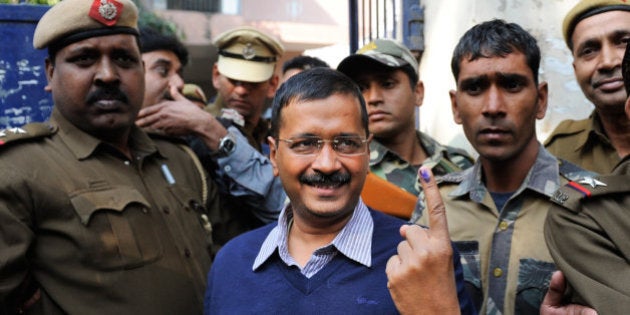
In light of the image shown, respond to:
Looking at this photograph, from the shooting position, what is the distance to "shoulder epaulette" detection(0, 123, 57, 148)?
89.2 inches

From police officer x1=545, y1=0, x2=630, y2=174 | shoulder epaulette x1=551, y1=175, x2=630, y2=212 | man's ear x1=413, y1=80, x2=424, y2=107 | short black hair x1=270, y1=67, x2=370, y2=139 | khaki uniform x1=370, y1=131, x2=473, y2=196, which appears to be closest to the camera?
shoulder epaulette x1=551, y1=175, x2=630, y2=212

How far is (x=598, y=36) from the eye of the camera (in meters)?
2.71

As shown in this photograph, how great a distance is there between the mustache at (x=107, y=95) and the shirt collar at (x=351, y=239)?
100 centimetres

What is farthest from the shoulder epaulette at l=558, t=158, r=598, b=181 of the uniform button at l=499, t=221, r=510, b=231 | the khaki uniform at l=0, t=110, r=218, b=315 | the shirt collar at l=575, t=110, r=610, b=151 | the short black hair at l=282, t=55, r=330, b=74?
the short black hair at l=282, t=55, r=330, b=74

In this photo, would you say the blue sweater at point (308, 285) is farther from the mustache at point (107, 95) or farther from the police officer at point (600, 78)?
the police officer at point (600, 78)

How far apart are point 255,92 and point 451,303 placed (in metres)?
2.32

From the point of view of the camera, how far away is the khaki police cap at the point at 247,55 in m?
3.59

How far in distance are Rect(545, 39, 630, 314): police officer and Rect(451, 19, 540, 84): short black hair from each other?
542 mm

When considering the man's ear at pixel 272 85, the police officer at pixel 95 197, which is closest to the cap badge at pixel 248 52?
the man's ear at pixel 272 85

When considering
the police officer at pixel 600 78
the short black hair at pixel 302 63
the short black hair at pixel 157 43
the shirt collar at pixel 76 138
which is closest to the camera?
the shirt collar at pixel 76 138

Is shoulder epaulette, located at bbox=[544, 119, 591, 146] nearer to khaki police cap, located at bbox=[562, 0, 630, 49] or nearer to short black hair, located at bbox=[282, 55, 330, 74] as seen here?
khaki police cap, located at bbox=[562, 0, 630, 49]

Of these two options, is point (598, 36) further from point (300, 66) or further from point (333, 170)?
point (300, 66)

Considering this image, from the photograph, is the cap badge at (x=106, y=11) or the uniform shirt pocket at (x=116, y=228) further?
the cap badge at (x=106, y=11)

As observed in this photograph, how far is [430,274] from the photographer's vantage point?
155 cm
